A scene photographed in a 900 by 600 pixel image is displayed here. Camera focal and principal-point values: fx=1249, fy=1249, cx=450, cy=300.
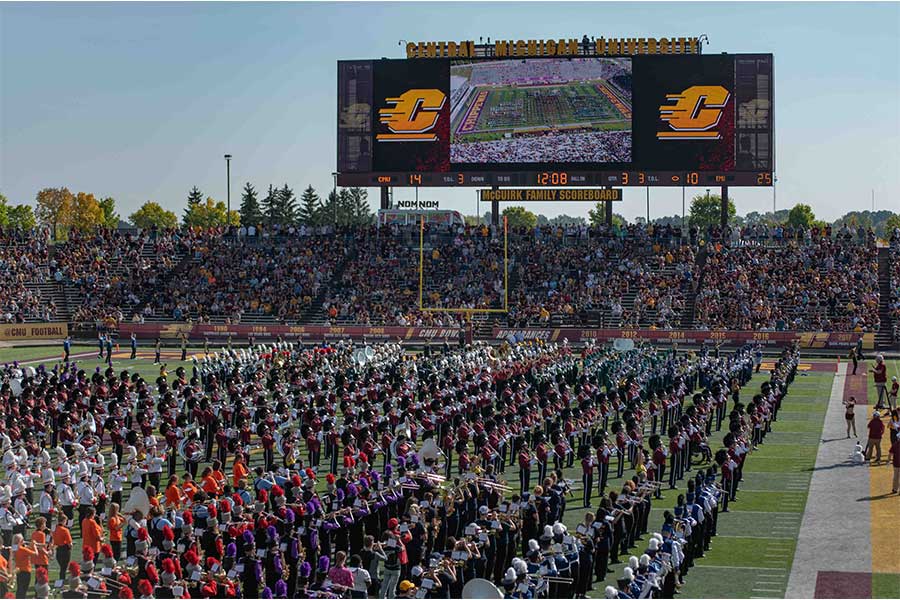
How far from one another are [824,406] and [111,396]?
764 inches

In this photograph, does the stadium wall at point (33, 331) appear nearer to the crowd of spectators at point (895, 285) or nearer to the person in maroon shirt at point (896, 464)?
the crowd of spectators at point (895, 285)

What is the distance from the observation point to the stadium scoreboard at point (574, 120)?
55344 millimetres

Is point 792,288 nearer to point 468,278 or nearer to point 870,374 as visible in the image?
point 870,374

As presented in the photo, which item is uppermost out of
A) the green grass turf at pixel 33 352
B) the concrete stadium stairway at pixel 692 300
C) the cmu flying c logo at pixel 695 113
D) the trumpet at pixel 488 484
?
the cmu flying c logo at pixel 695 113

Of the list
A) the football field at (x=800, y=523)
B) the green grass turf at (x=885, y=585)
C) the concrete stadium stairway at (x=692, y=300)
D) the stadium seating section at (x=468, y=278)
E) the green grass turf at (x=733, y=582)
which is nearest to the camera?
the green grass turf at (x=885, y=585)

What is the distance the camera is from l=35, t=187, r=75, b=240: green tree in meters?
139

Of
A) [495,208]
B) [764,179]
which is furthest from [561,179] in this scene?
[764,179]

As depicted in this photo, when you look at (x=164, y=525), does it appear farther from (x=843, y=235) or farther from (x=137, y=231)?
(x=137, y=231)

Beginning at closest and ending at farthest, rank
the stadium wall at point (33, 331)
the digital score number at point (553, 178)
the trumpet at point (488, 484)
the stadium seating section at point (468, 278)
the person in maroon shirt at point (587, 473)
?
1. the trumpet at point (488, 484)
2. the person in maroon shirt at point (587, 473)
3. the stadium seating section at point (468, 278)
4. the stadium wall at point (33, 331)
5. the digital score number at point (553, 178)

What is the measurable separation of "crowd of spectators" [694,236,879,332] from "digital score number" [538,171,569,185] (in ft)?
24.7

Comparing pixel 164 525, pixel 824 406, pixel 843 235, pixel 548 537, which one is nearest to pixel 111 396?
pixel 164 525

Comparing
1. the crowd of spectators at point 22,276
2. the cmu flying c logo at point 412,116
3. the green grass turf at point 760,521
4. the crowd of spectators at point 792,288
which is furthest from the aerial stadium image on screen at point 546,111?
the green grass turf at point 760,521

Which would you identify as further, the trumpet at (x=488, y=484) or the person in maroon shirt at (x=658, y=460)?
the person in maroon shirt at (x=658, y=460)

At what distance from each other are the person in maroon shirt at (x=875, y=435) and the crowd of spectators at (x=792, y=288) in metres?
24.3
